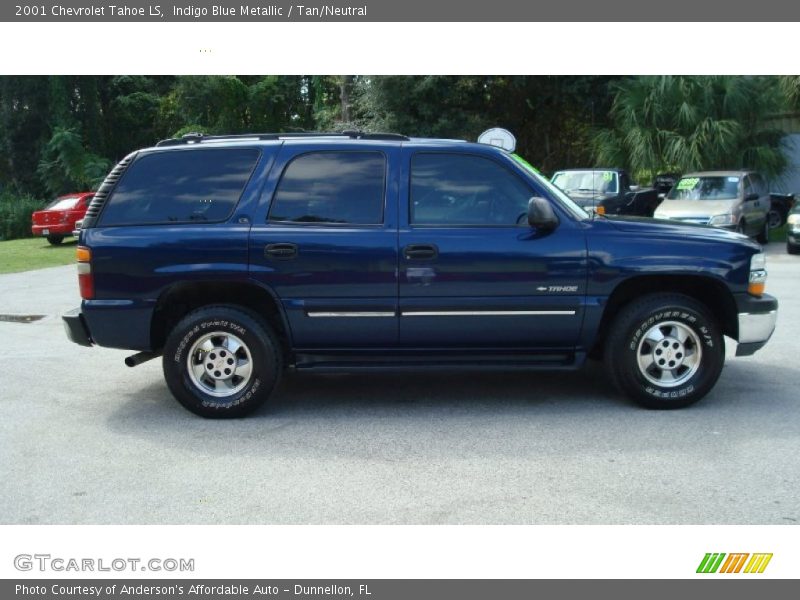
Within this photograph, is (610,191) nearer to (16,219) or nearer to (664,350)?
(664,350)

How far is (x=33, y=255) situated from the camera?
22.0 meters

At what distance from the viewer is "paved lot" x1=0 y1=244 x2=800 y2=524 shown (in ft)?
14.0

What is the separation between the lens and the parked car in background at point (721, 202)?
1734 centimetres

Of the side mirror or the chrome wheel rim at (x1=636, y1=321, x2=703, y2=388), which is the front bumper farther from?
the side mirror

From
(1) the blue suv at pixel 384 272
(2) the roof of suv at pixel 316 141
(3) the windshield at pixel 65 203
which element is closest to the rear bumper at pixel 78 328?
(1) the blue suv at pixel 384 272

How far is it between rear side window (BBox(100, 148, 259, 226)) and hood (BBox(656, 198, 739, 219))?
1332cm

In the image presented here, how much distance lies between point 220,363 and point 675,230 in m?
3.39

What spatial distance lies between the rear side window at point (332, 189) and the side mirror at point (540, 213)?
1.05 metres

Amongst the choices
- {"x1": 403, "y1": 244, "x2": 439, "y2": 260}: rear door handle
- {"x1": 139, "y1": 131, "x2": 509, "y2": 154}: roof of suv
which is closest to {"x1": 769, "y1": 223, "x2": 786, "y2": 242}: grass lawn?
{"x1": 139, "y1": 131, "x2": 509, "y2": 154}: roof of suv

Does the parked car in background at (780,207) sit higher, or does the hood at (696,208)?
the hood at (696,208)

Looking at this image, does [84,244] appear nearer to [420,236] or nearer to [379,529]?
[420,236]

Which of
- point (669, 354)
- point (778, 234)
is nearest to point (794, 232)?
point (778, 234)

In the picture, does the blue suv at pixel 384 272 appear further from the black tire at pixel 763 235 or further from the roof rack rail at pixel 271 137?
the black tire at pixel 763 235

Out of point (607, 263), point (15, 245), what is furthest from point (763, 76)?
point (15, 245)
